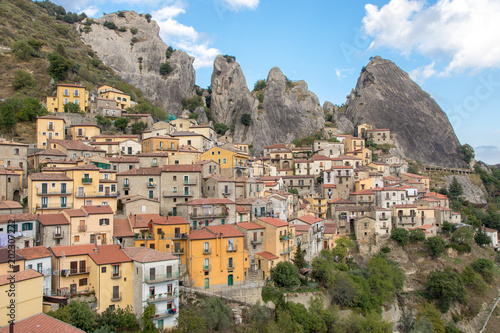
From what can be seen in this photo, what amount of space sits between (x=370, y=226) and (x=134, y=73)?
7013 cm

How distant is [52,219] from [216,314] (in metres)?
15.6

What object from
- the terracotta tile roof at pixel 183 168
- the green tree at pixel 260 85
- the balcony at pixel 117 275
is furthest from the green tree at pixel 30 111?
the green tree at pixel 260 85

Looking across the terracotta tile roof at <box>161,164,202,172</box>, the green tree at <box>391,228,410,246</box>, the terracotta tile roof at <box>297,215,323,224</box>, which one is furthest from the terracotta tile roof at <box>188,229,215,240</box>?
the green tree at <box>391,228,410,246</box>

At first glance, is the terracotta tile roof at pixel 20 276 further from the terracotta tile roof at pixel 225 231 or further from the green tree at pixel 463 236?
the green tree at pixel 463 236

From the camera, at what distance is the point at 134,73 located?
95.8m

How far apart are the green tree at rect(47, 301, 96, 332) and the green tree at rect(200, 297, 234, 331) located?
817 centimetres

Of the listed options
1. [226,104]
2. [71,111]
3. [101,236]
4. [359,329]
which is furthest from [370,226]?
[226,104]

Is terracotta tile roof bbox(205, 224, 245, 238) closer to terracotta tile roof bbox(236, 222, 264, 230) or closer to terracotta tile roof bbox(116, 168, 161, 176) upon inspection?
terracotta tile roof bbox(236, 222, 264, 230)

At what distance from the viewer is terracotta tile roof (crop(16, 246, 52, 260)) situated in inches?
1033

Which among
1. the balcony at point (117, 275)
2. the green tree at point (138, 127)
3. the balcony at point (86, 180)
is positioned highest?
the green tree at point (138, 127)

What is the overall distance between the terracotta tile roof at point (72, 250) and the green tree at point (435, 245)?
43.2m

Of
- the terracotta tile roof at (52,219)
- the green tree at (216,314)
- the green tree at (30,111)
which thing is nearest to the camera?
the green tree at (216,314)

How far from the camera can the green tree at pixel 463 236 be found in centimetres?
5497

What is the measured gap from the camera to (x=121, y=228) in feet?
113
